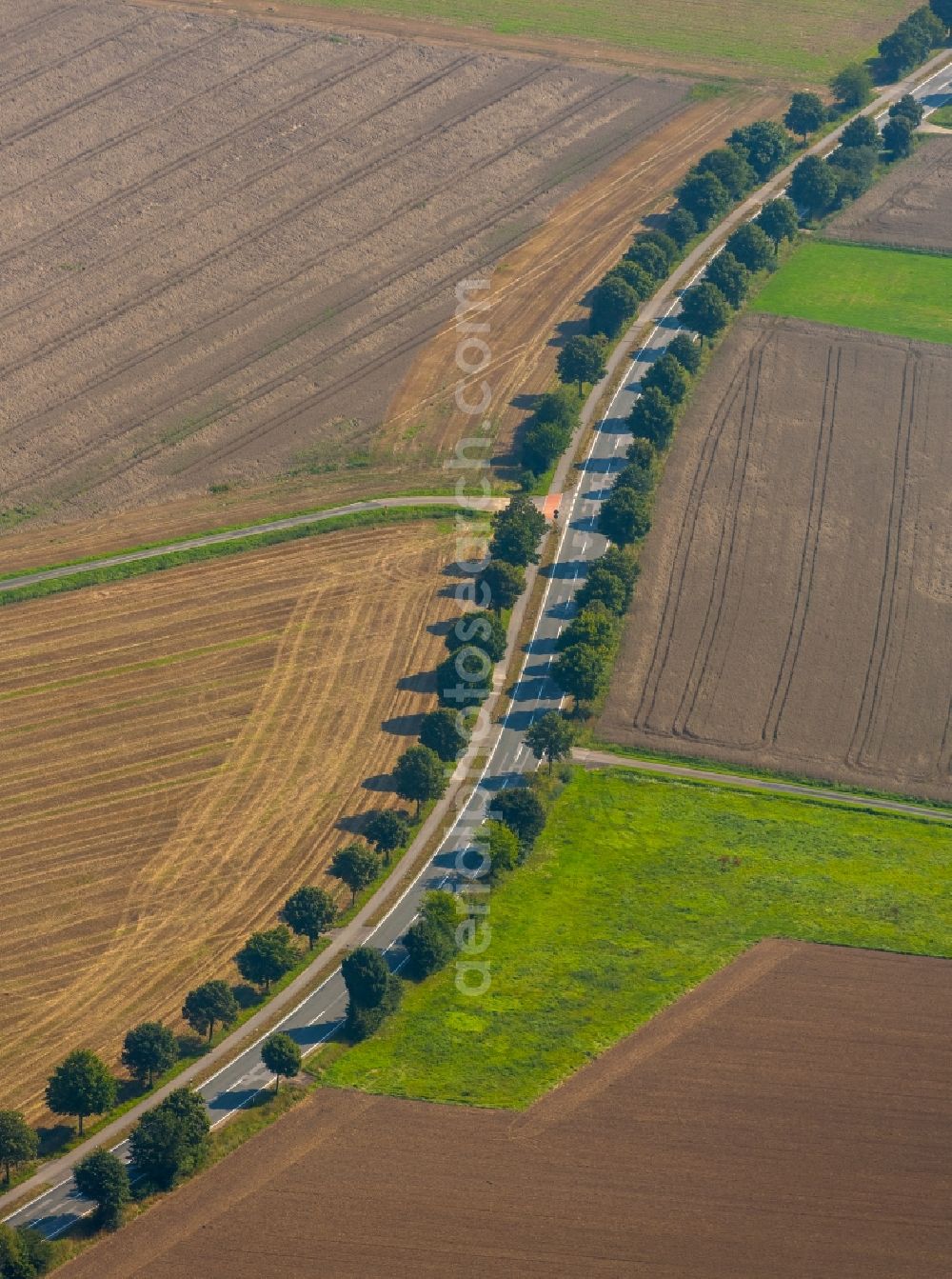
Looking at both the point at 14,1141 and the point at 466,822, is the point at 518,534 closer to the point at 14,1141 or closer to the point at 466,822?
the point at 466,822

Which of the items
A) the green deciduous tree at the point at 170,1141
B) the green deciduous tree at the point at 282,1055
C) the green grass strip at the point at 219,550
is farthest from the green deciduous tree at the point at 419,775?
the green grass strip at the point at 219,550

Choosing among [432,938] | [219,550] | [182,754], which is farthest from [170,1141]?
[219,550]

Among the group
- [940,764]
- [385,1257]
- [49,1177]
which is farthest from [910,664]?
[49,1177]

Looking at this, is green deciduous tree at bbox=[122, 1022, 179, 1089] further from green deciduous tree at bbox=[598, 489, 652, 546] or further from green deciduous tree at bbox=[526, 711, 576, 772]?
green deciduous tree at bbox=[598, 489, 652, 546]

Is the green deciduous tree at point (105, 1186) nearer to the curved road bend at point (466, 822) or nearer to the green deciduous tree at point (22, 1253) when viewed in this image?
the curved road bend at point (466, 822)

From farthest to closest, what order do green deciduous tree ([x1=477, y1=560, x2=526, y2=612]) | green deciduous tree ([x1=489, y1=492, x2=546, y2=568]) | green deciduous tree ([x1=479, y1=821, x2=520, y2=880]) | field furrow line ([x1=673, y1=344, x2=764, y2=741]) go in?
green deciduous tree ([x1=489, y1=492, x2=546, y2=568])
green deciduous tree ([x1=477, y1=560, x2=526, y2=612])
field furrow line ([x1=673, y1=344, x2=764, y2=741])
green deciduous tree ([x1=479, y1=821, x2=520, y2=880])

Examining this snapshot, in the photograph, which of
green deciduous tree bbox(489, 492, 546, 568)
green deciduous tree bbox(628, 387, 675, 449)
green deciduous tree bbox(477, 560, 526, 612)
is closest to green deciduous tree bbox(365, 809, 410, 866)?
green deciduous tree bbox(477, 560, 526, 612)

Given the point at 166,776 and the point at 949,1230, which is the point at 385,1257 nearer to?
the point at 949,1230
